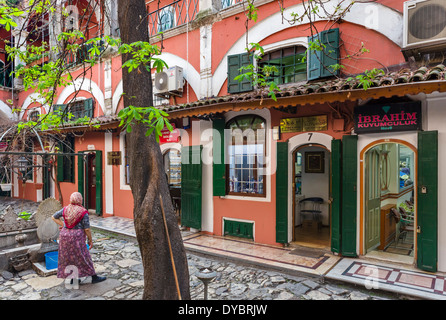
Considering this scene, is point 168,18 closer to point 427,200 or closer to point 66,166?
point 66,166

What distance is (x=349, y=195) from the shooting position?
6301 millimetres

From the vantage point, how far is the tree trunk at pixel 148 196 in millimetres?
3568

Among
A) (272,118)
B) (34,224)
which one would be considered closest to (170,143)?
(272,118)

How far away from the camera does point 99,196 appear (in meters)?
11.5

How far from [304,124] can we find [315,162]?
3252 mm

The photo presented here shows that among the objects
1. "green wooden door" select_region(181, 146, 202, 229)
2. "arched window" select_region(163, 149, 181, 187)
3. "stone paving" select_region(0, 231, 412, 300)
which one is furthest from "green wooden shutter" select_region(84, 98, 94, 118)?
"stone paving" select_region(0, 231, 412, 300)

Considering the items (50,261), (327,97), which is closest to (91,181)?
(50,261)

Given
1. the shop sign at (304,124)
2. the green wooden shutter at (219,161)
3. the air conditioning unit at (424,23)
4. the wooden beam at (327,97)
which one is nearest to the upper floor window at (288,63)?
the shop sign at (304,124)

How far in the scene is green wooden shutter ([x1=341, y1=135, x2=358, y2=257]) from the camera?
6.23 m

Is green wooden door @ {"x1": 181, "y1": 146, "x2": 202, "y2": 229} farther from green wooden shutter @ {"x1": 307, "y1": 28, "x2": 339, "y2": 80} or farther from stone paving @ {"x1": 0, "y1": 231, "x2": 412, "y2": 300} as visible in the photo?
green wooden shutter @ {"x1": 307, "y1": 28, "x2": 339, "y2": 80}

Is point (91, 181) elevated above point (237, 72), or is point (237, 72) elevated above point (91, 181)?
point (237, 72)

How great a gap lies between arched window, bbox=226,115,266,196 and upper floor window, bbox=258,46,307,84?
1.19 m
